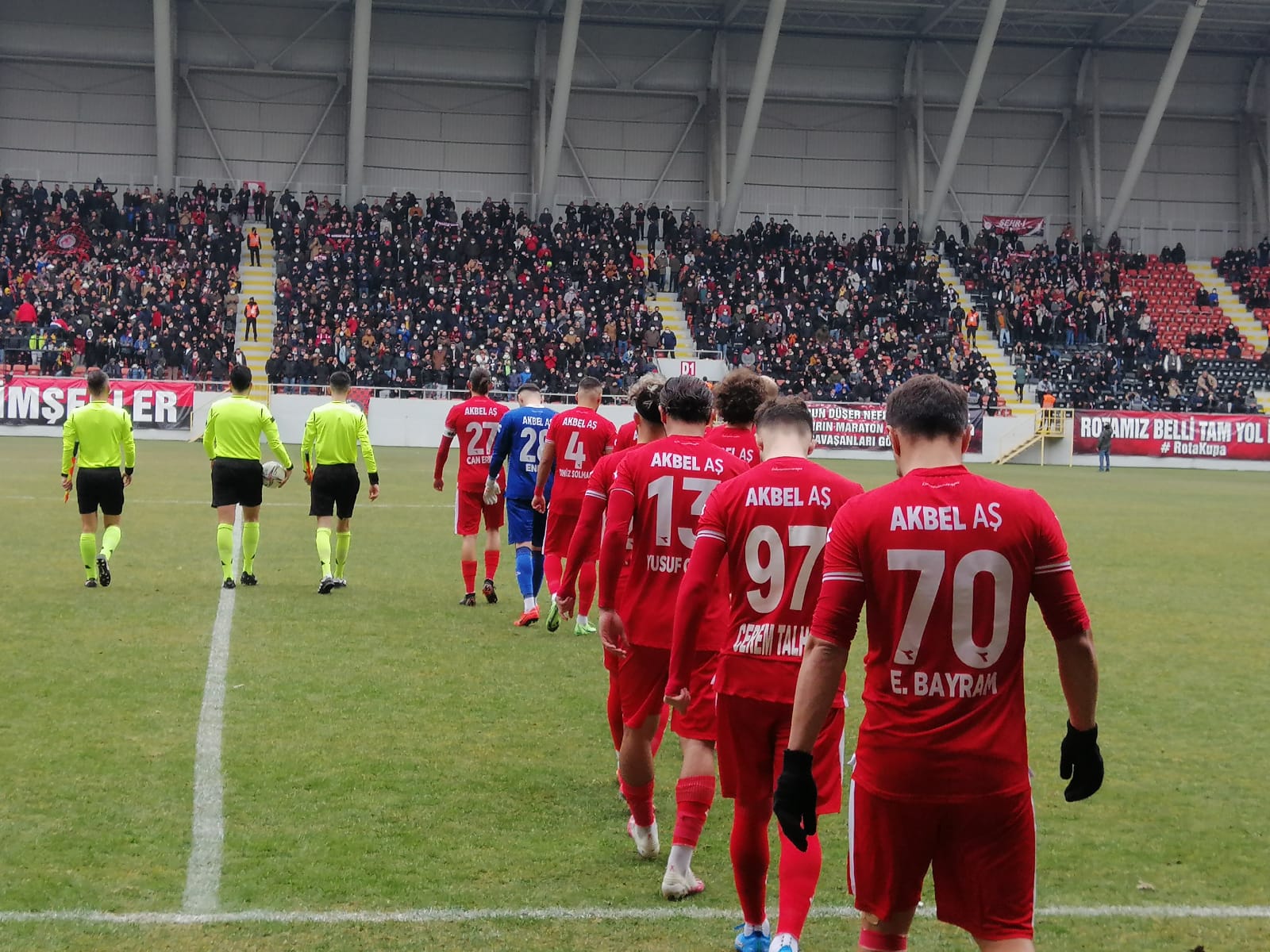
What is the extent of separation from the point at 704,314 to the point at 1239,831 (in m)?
41.2

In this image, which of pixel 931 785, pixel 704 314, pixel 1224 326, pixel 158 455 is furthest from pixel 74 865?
pixel 1224 326

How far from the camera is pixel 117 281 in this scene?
1693 inches

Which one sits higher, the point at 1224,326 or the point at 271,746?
the point at 1224,326

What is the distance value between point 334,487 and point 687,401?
7829 millimetres

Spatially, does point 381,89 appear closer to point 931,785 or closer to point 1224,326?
point 1224,326

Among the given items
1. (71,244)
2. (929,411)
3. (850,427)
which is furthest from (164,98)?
(929,411)

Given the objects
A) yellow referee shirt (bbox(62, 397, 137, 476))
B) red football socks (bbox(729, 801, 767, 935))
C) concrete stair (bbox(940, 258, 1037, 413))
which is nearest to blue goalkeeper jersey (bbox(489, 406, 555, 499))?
yellow referee shirt (bbox(62, 397, 137, 476))

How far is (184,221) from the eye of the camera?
151 feet

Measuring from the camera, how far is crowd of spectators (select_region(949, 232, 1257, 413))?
1727 inches

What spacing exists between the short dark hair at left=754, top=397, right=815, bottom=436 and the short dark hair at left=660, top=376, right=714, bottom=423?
59cm

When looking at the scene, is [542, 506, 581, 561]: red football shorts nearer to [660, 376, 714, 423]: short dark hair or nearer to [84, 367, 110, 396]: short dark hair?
[84, 367, 110, 396]: short dark hair

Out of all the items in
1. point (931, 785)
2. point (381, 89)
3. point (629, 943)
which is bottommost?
point (629, 943)

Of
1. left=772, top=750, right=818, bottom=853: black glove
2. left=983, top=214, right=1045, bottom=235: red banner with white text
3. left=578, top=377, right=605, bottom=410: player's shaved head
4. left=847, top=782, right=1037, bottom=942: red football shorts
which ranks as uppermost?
left=983, top=214, right=1045, bottom=235: red banner with white text

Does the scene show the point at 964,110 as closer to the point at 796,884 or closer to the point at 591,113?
the point at 591,113
